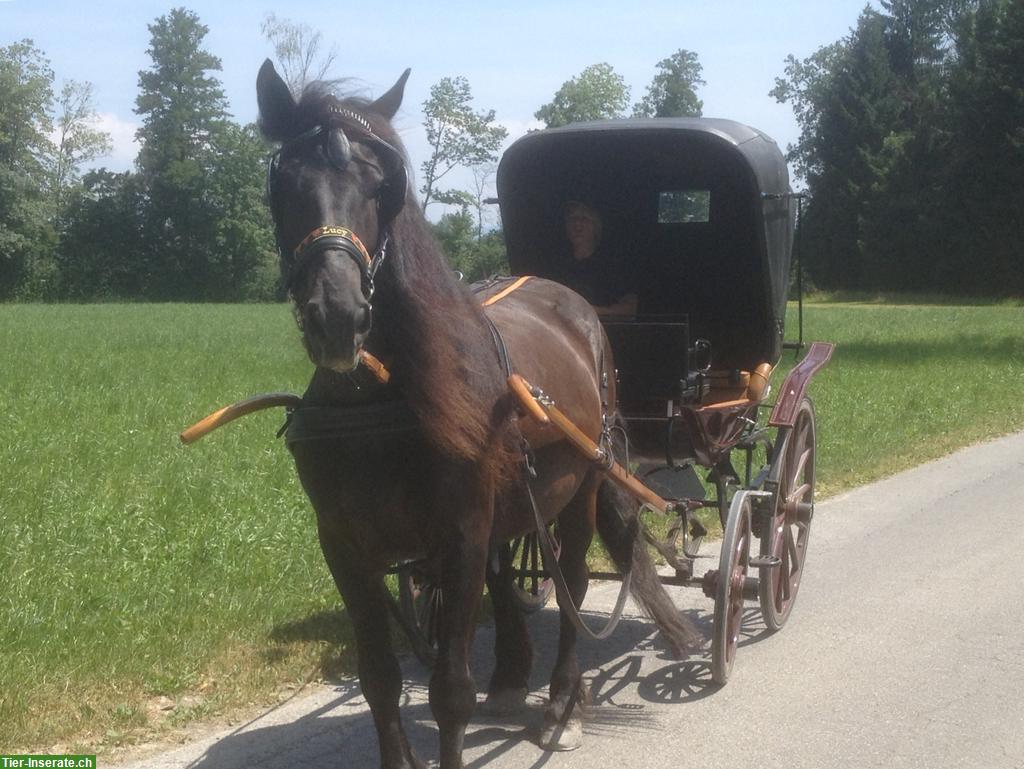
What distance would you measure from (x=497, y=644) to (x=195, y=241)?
6201 cm

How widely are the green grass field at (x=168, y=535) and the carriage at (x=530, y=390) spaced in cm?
46

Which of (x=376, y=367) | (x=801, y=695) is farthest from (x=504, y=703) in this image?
(x=376, y=367)

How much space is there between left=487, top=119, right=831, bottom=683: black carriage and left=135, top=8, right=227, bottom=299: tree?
58.2 m

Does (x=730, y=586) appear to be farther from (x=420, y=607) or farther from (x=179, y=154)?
(x=179, y=154)

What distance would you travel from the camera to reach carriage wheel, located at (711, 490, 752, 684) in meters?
4.96

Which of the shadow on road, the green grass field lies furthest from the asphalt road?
the green grass field

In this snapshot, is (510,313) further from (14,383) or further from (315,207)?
(14,383)

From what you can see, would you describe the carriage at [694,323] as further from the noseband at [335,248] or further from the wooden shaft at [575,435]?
the noseband at [335,248]

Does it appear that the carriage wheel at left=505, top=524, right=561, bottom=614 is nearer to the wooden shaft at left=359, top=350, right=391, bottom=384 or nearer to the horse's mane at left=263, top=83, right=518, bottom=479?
the horse's mane at left=263, top=83, right=518, bottom=479

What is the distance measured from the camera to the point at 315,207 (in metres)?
3.08

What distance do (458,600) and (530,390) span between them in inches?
27.7

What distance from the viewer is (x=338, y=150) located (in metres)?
3.14

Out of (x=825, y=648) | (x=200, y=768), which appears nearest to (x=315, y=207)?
(x=200, y=768)

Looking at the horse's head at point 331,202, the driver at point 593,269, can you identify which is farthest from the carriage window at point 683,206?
the horse's head at point 331,202
